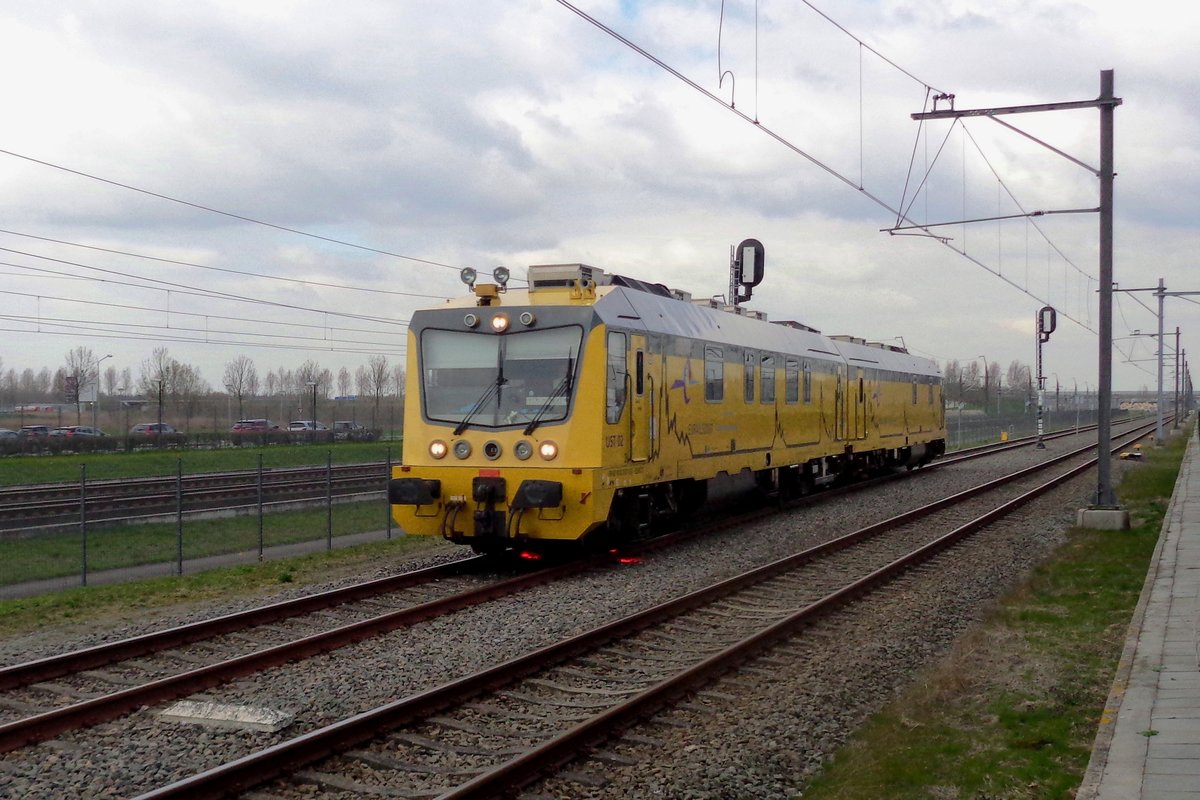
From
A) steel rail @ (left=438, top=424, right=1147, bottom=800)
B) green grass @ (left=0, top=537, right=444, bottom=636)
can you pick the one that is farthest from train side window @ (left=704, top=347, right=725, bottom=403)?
green grass @ (left=0, top=537, right=444, bottom=636)

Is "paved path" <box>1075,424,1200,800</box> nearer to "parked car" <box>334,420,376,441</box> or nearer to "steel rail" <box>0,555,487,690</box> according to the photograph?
"steel rail" <box>0,555,487,690</box>

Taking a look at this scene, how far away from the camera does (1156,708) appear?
680cm

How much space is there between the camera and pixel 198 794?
5605 mm

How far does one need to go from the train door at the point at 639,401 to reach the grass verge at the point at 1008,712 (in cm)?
462

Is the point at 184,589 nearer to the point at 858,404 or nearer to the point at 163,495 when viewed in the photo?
the point at 163,495

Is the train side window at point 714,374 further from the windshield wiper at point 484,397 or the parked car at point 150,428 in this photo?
the parked car at point 150,428

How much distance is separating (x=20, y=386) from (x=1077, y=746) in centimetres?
7941

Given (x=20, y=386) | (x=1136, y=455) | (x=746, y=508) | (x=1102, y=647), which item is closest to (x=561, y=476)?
(x=1102, y=647)

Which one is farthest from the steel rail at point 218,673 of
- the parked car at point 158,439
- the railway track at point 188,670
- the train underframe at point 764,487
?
the parked car at point 158,439

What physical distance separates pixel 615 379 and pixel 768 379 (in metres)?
6.28

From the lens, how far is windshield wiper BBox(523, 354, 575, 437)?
13.0 m

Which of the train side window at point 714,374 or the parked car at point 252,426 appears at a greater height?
the train side window at point 714,374

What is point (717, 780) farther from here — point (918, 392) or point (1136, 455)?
point (1136, 455)

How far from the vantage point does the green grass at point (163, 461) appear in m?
31.8
